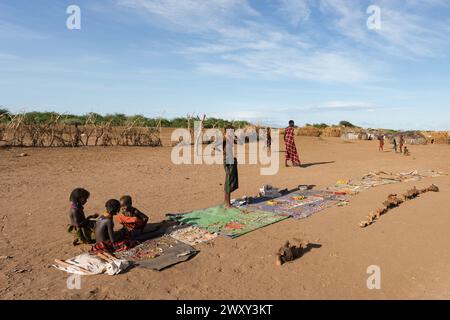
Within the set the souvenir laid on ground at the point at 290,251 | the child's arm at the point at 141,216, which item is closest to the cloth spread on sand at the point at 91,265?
the child's arm at the point at 141,216

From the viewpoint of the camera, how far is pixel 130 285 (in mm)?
3848

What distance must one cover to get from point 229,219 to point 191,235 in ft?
3.24

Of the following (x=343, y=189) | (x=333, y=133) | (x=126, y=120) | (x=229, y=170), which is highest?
(x=126, y=120)

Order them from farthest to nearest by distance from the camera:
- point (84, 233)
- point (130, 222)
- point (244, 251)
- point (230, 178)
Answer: point (230, 178) < point (130, 222) < point (84, 233) < point (244, 251)

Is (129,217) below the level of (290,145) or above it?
below

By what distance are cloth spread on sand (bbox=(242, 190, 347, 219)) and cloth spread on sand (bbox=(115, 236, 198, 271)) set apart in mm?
2284

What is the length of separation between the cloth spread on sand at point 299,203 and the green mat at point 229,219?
1.02ft

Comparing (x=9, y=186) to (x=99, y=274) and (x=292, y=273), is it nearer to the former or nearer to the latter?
(x=99, y=274)

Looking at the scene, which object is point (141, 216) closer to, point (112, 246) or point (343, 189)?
point (112, 246)

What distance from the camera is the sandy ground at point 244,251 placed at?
12.3 ft

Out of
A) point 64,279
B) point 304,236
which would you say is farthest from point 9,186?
point 304,236

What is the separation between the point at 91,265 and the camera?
13.6ft

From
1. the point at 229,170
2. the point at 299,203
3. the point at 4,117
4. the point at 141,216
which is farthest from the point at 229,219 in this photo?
the point at 4,117

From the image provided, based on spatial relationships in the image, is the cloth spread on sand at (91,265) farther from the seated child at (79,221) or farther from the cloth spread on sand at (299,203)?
the cloth spread on sand at (299,203)
